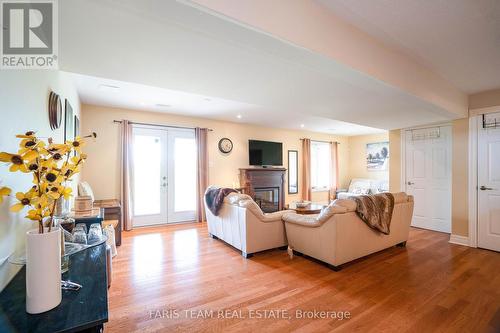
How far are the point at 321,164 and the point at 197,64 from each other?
6796 millimetres

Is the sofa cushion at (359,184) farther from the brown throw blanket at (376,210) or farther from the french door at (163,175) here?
the french door at (163,175)

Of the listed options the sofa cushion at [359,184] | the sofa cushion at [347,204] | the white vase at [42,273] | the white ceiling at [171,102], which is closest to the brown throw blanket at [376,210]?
the sofa cushion at [347,204]

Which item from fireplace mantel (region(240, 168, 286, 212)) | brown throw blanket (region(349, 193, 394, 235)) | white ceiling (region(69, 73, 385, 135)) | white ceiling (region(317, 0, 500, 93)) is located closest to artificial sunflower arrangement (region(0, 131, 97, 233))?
white ceiling (region(317, 0, 500, 93))

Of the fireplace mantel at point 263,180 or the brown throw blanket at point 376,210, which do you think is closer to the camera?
the brown throw blanket at point 376,210

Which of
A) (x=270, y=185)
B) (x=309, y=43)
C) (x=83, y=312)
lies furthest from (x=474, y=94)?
(x=83, y=312)

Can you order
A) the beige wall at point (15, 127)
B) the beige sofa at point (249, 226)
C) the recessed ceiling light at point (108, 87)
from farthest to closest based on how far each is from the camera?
the recessed ceiling light at point (108, 87)
the beige sofa at point (249, 226)
the beige wall at point (15, 127)

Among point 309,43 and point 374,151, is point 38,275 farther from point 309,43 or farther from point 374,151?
point 374,151

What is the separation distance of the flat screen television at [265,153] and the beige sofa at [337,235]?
10.3ft

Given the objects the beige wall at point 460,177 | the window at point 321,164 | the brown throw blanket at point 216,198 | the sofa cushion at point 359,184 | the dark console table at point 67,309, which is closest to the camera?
the dark console table at point 67,309

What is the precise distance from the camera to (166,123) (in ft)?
17.2

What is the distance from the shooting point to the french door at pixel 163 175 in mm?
5012

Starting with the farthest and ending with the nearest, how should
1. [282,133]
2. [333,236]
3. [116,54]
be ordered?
1. [282,133]
2. [333,236]
3. [116,54]

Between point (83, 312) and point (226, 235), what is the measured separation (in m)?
2.99

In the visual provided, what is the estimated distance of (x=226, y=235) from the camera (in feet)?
12.5
